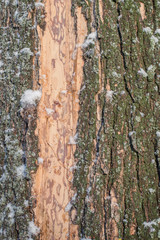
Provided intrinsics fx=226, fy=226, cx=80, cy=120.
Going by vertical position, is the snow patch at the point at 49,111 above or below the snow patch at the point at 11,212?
above

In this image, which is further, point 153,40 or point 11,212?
point 153,40

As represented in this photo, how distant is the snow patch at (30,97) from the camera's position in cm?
123

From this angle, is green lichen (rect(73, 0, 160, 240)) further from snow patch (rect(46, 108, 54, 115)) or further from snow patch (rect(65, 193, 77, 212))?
snow patch (rect(46, 108, 54, 115))

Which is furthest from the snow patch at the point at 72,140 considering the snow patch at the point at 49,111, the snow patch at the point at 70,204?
the snow patch at the point at 70,204

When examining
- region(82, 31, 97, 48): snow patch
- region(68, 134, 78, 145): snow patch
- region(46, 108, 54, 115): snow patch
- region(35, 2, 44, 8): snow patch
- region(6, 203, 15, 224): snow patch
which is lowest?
region(6, 203, 15, 224): snow patch

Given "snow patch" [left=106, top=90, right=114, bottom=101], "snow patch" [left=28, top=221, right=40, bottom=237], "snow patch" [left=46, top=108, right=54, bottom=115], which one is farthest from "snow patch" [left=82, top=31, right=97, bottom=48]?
"snow patch" [left=28, top=221, right=40, bottom=237]

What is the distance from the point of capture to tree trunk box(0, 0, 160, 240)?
1.22 metres

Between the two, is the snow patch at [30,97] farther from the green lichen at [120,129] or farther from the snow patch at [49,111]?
the green lichen at [120,129]

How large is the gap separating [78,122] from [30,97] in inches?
11.7

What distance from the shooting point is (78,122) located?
128 centimetres

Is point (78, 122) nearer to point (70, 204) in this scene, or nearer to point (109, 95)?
point (109, 95)

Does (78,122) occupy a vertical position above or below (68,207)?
above

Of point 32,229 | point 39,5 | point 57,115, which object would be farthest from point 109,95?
point 32,229

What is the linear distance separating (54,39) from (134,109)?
61cm
